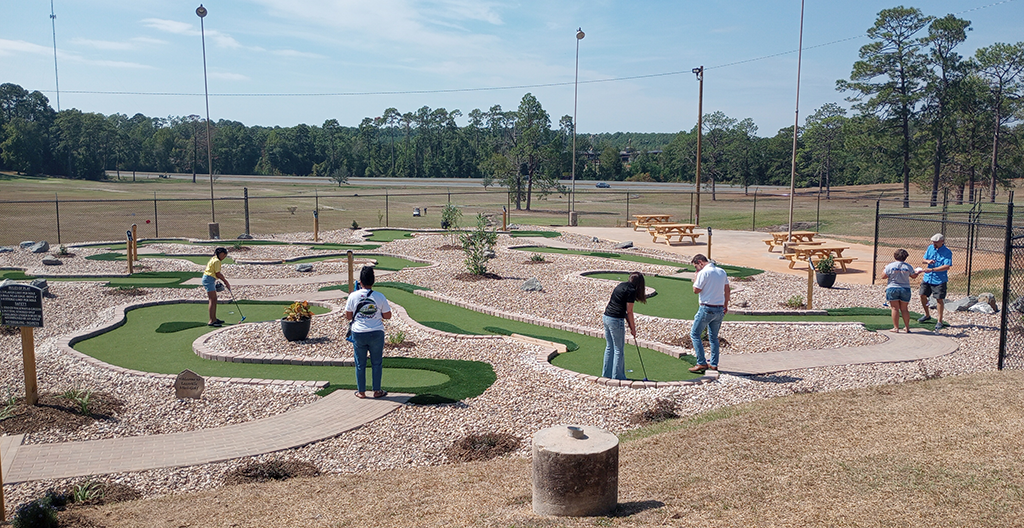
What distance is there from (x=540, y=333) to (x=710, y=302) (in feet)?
12.5

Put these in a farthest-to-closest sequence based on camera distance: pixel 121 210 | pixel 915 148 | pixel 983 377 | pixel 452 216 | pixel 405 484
Answer: pixel 915 148, pixel 121 210, pixel 452 216, pixel 983 377, pixel 405 484

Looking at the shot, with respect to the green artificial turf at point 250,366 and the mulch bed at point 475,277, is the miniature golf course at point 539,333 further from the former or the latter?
the green artificial turf at point 250,366

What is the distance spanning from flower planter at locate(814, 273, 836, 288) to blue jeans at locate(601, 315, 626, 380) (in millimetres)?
10013

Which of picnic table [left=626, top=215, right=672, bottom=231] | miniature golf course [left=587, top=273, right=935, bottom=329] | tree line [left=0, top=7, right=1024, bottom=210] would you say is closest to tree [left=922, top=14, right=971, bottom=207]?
tree line [left=0, top=7, right=1024, bottom=210]

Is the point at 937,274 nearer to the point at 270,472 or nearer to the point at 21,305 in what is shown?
the point at 270,472

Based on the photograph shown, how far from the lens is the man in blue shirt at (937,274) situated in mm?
12969

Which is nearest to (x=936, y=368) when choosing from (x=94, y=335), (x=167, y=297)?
(x=94, y=335)

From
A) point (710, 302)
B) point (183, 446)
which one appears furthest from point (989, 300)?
point (183, 446)

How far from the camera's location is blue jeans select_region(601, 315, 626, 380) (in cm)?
938

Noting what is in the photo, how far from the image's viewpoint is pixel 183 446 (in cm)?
779

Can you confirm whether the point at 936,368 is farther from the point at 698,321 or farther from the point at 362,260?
the point at 362,260

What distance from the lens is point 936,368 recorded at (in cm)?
1044

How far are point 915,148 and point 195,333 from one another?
52.4m

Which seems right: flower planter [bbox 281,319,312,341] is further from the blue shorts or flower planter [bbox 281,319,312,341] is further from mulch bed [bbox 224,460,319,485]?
the blue shorts
